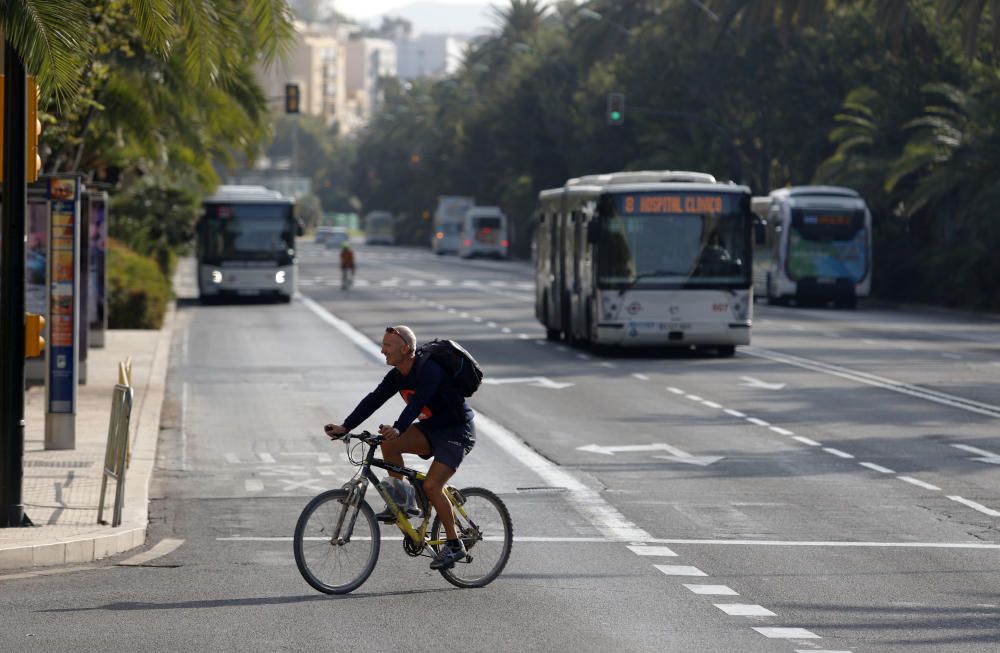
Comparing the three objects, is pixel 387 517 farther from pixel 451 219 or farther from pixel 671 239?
pixel 451 219

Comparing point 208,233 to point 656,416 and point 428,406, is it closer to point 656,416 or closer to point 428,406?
point 656,416

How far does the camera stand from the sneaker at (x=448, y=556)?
34.6 feet

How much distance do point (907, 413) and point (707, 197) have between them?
9.47 m

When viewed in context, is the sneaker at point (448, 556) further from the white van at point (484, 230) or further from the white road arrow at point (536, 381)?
the white van at point (484, 230)

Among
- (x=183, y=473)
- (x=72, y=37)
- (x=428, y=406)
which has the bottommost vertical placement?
(x=183, y=473)

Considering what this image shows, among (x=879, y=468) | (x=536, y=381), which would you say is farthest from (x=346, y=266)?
(x=879, y=468)

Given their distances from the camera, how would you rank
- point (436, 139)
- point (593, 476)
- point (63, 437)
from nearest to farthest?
point (593, 476) → point (63, 437) → point (436, 139)

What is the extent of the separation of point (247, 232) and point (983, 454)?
34.9 metres

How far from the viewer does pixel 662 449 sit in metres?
17.9

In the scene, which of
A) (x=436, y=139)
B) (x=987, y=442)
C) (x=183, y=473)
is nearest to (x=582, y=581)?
(x=183, y=473)

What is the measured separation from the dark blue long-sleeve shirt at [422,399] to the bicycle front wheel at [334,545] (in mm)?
477

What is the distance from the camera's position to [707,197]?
30.1 meters

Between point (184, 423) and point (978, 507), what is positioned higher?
point (978, 507)

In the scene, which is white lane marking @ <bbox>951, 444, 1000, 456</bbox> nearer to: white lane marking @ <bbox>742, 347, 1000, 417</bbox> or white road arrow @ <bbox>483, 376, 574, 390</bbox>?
white lane marking @ <bbox>742, 347, 1000, 417</bbox>
